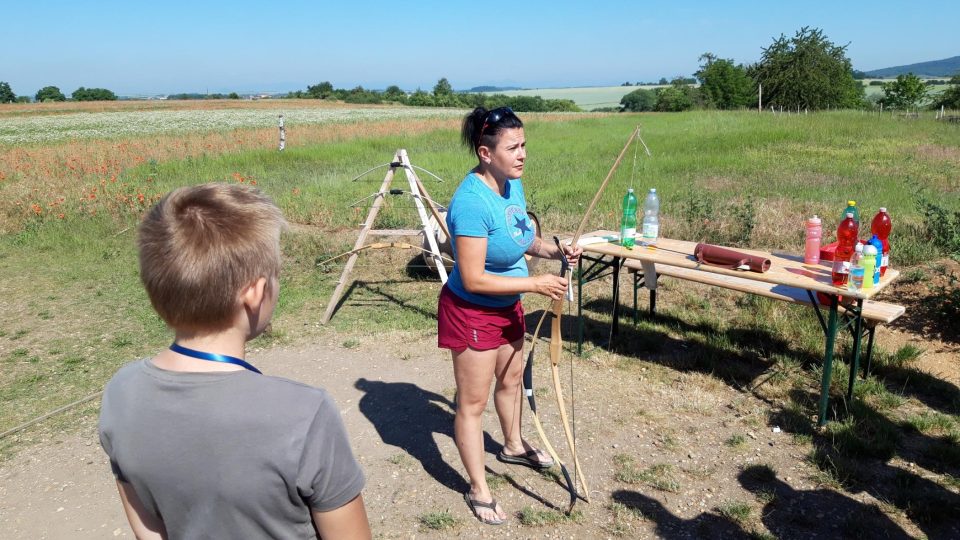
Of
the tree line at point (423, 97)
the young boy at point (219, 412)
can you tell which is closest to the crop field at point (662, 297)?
the young boy at point (219, 412)

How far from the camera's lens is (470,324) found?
2.96m

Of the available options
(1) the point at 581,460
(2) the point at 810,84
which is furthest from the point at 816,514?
(2) the point at 810,84

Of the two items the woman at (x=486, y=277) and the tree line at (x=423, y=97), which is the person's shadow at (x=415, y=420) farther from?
the tree line at (x=423, y=97)

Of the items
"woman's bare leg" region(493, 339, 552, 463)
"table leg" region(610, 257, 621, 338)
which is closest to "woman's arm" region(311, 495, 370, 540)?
"woman's bare leg" region(493, 339, 552, 463)

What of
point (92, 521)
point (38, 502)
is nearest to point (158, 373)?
point (92, 521)

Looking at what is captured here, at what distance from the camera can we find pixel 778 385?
15.3ft

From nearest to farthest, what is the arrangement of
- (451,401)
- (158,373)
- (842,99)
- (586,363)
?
(158,373), (451,401), (586,363), (842,99)

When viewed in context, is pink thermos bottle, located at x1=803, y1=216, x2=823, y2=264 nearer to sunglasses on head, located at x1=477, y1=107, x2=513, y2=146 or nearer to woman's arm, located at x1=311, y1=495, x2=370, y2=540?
sunglasses on head, located at x1=477, y1=107, x2=513, y2=146

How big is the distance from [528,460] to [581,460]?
34cm

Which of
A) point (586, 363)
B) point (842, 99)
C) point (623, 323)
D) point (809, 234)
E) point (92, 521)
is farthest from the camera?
point (842, 99)

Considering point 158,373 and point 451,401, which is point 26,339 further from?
point 158,373

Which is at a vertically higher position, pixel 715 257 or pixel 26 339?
→ pixel 715 257

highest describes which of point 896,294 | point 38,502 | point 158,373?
point 158,373

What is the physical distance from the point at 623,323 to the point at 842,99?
131 feet
